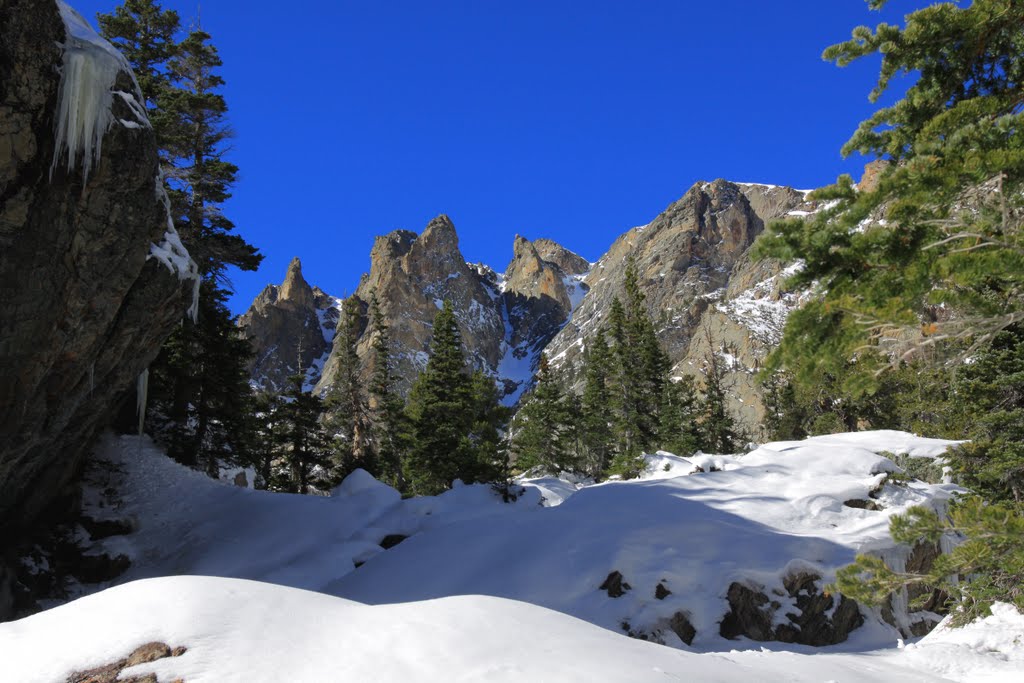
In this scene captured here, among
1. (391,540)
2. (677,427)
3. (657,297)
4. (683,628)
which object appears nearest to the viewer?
(683,628)

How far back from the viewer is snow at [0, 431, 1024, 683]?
507cm

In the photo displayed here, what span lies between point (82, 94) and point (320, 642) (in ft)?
29.9

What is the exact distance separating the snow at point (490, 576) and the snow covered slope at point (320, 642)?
0.02 meters

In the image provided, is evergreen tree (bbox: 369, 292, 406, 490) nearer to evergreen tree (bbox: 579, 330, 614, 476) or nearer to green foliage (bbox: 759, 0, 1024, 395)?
evergreen tree (bbox: 579, 330, 614, 476)

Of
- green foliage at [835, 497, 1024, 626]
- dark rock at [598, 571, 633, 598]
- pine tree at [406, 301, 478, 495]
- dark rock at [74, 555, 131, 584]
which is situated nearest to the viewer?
green foliage at [835, 497, 1024, 626]

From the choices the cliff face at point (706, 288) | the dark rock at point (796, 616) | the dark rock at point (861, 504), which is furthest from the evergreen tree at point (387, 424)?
the cliff face at point (706, 288)

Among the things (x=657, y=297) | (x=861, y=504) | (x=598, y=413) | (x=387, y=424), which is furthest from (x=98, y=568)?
(x=657, y=297)

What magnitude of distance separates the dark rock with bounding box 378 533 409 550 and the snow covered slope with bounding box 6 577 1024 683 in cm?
1045

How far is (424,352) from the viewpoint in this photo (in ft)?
470

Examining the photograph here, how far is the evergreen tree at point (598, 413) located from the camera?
3938cm

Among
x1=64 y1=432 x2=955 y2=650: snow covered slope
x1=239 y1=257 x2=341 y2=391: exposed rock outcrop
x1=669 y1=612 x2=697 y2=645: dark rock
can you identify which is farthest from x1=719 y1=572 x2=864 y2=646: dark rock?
x1=239 y1=257 x2=341 y2=391: exposed rock outcrop

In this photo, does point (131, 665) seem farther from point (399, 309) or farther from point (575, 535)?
point (399, 309)

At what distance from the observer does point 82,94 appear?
9.27m

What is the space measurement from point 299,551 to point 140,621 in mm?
10950
